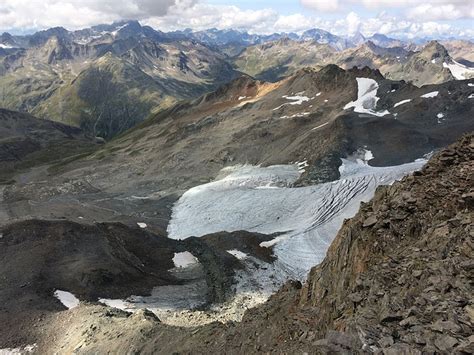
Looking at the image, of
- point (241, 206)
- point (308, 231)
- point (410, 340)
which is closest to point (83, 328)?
point (410, 340)

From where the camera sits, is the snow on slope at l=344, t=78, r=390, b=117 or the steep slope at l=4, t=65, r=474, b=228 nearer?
the steep slope at l=4, t=65, r=474, b=228

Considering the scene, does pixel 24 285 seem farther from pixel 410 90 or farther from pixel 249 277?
pixel 410 90

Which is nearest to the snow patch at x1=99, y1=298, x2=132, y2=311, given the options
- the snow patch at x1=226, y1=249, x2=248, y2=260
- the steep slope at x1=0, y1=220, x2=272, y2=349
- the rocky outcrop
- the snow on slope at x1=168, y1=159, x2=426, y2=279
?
the steep slope at x1=0, y1=220, x2=272, y2=349

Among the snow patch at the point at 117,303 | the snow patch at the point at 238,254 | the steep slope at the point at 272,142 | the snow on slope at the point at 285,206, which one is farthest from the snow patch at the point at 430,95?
the snow patch at the point at 117,303

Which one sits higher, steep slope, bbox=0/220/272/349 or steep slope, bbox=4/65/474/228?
steep slope, bbox=0/220/272/349

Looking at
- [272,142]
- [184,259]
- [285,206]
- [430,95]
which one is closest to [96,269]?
[184,259]

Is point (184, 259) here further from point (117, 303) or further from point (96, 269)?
point (117, 303)

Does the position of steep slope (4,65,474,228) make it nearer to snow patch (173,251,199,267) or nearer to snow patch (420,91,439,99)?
snow patch (420,91,439,99)

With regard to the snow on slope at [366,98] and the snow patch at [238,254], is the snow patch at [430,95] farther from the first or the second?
the snow patch at [238,254]
